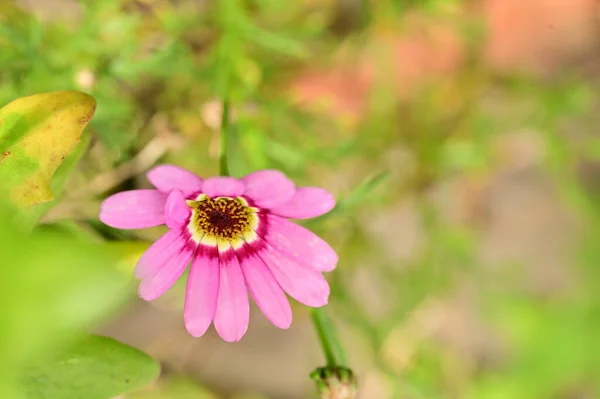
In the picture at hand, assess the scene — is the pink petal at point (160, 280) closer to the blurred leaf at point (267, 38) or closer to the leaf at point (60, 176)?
the leaf at point (60, 176)

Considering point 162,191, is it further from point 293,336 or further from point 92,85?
point 293,336

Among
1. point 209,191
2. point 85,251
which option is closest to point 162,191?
point 209,191

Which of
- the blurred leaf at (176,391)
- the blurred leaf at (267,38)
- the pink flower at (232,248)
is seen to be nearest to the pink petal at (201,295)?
the pink flower at (232,248)

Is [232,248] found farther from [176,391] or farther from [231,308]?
[176,391]

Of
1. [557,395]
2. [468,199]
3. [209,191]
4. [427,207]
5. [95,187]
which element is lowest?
[209,191]

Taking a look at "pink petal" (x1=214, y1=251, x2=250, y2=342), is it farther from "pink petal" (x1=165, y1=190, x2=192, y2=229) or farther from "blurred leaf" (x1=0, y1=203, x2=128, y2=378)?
"blurred leaf" (x1=0, y1=203, x2=128, y2=378)

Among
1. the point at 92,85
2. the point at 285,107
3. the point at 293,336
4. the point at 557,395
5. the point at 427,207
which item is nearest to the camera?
the point at 92,85

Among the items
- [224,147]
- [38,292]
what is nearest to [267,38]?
[224,147]
